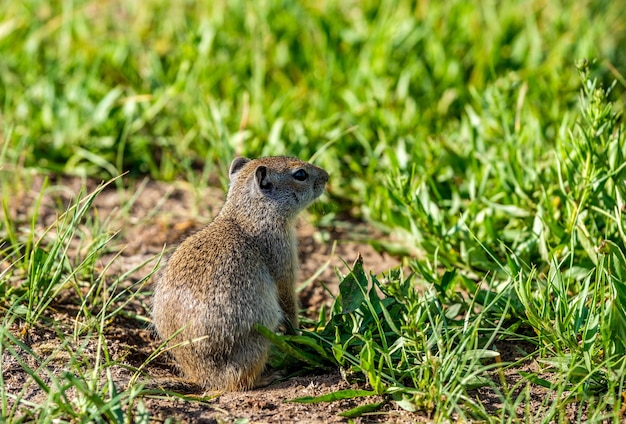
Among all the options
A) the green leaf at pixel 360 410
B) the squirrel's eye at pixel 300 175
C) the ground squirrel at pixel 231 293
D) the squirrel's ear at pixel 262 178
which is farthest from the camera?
the squirrel's eye at pixel 300 175

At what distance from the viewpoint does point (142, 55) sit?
6.94m

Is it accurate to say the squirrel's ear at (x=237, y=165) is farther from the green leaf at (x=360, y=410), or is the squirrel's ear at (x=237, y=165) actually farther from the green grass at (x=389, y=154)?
the green leaf at (x=360, y=410)

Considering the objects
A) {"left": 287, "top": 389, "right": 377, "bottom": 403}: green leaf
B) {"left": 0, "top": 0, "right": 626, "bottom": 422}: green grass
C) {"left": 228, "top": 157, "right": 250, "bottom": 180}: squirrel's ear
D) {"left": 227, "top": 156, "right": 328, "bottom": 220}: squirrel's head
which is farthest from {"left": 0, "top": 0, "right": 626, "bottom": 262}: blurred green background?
{"left": 287, "top": 389, "right": 377, "bottom": 403}: green leaf

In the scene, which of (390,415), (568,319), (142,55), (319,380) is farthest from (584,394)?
(142,55)

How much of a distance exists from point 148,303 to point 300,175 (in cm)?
109

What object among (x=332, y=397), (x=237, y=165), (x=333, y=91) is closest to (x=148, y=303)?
(x=237, y=165)

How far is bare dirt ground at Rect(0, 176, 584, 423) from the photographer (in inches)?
142

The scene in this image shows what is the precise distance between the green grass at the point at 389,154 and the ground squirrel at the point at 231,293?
8.0 inches

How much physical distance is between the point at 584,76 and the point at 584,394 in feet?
5.64

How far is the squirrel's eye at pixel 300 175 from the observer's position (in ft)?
15.0

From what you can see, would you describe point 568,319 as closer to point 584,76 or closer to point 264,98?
point 584,76

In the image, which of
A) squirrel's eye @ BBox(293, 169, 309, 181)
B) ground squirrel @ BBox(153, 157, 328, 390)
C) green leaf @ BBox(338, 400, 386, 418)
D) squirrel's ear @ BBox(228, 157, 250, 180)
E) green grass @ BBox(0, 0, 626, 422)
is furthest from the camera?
squirrel's ear @ BBox(228, 157, 250, 180)

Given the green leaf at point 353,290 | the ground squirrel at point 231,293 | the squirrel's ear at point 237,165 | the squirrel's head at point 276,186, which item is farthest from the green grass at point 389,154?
the squirrel's ear at point 237,165

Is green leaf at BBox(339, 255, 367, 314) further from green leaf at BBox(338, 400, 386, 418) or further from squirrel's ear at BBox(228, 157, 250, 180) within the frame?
squirrel's ear at BBox(228, 157, 250, 180)
